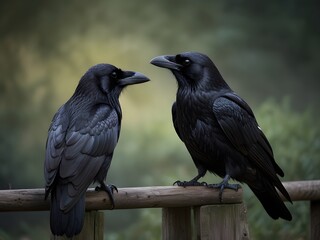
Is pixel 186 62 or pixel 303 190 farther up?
pixel 186 62

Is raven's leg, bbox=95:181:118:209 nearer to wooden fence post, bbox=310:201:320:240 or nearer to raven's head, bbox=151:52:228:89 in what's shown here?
raven's head, bbox=151:52:228:89

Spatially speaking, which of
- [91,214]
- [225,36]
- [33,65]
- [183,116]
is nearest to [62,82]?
[33,65]

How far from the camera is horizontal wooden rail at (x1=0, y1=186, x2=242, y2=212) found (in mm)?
3648

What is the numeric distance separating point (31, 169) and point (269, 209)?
2770mm

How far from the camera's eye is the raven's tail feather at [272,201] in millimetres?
4746

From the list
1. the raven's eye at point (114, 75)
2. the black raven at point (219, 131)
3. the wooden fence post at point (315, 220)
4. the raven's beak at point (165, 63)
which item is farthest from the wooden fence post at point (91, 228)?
the wooden fence post at point (315, 220)

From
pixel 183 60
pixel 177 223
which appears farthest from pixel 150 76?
pixel 177 223

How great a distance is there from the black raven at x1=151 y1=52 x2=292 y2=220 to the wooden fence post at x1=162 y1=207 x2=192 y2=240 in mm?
303

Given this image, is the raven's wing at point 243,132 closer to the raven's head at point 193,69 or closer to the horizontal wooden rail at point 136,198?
the raven's head at point 193,69

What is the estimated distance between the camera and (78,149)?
401 centimetres

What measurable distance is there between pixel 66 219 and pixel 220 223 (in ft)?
3.13

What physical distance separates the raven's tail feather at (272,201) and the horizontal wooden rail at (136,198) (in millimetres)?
573

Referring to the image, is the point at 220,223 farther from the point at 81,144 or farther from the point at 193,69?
the point at 193,69

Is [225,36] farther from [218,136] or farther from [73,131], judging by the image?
[73,131]
